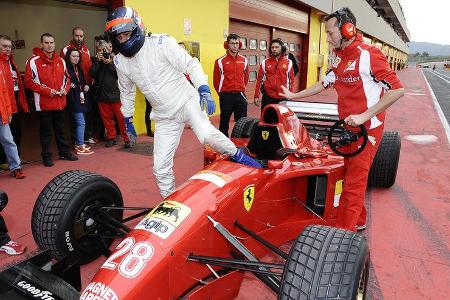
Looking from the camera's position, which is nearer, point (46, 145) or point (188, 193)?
point (188, 193)

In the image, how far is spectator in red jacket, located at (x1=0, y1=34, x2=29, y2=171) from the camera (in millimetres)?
4922

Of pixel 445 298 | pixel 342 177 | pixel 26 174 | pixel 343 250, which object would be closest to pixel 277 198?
pixel 342 177

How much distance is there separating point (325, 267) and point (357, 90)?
180 centimetres

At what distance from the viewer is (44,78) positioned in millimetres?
5531

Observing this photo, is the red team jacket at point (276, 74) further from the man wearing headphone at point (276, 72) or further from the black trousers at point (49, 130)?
the black trousers at point (49, 130)

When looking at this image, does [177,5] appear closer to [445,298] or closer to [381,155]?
[381,155]

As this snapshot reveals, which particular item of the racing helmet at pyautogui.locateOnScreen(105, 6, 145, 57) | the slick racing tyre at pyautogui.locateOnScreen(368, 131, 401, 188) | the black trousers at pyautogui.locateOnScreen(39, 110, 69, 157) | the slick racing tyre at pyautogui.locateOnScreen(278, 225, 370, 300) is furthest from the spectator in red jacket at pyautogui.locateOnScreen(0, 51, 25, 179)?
the slick racing tyre at pyautogui.locateOnScreen(368, 131, 401, 188)

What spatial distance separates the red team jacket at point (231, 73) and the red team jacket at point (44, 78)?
8.63ft

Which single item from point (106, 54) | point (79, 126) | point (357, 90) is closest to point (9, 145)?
point (79, 126)

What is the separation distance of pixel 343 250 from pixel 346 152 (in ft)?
5.18

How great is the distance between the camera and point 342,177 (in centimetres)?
336

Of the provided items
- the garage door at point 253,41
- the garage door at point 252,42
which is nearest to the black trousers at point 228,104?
the garage door at point 253,41

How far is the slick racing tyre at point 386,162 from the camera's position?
14.6 feet

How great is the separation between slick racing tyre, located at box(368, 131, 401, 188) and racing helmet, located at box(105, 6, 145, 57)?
3038 millimetres
